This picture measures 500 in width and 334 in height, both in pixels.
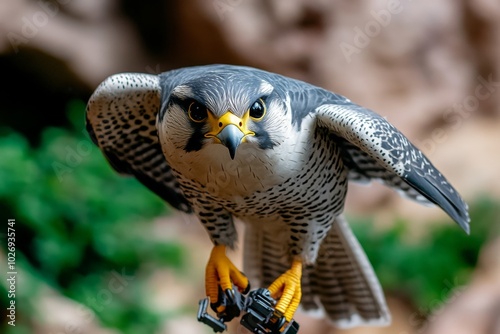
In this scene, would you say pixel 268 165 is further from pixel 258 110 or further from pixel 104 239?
pixel 104 239

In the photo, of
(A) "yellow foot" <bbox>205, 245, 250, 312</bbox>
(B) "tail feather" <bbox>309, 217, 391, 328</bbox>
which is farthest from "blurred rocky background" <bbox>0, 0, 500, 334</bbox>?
(A) "yellow foot" <bbox>205, 245, 250, 312</bbox>

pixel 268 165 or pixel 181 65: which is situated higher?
pixel 268 165

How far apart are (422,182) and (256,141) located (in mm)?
578

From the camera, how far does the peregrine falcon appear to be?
1.99 metres

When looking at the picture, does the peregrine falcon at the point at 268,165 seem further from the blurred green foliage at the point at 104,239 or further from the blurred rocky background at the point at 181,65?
the blurred green foliage at the point at 104,239

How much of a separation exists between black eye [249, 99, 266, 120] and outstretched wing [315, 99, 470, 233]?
10.9 inches

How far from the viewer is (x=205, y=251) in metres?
5.10

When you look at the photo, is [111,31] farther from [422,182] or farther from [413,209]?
[422,182]

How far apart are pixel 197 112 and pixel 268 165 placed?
280 mm

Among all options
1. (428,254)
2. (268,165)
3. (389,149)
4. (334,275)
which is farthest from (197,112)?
(428,254)

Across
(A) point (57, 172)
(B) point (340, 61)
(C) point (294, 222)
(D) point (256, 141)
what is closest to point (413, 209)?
(B) point (340, 61)

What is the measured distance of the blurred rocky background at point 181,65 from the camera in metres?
4.26

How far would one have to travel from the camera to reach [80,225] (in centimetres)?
440

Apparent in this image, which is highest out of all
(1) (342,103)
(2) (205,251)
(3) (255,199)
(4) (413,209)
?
(1) (342,103)
